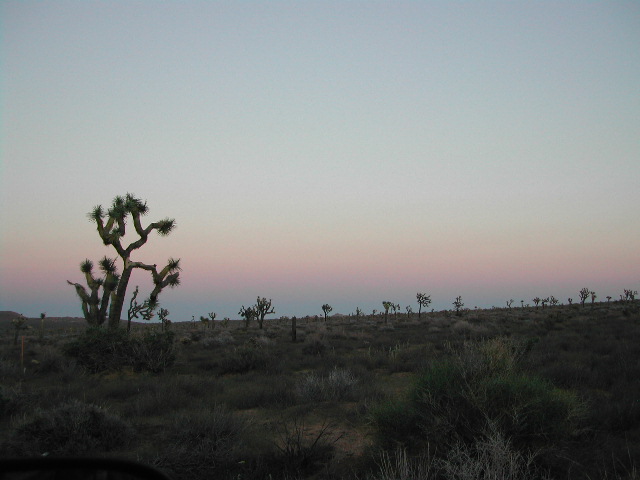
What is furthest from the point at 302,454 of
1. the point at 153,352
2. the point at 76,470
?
the point at 153,352

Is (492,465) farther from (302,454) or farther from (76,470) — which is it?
(76,470)

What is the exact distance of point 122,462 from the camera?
4.53ft

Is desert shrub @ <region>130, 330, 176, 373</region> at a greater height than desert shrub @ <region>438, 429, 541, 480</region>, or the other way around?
desert shrub @ <region>438, 429, 541, 480</region>

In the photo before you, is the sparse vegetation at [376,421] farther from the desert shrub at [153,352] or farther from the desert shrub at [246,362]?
the desert shrub at [153,352]

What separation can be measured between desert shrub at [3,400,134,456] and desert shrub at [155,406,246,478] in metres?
0.90

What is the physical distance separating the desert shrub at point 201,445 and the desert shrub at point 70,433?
90 centimetres

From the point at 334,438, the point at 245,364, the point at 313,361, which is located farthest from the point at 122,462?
the point at 313,361

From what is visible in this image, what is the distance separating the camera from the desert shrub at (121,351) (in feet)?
50.0

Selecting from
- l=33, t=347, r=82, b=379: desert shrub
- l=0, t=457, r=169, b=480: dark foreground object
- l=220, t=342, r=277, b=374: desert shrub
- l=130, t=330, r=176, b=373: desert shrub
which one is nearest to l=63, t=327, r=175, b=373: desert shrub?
l=130, t=330, r=176, b=373: desert shrub

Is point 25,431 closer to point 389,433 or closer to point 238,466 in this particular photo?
point 238,466

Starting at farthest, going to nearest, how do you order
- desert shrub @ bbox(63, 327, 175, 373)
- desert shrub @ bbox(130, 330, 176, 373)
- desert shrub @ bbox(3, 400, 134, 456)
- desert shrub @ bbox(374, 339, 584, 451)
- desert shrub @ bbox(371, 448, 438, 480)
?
1. desert shrub @ bbox(63, 327, 175, 373)
2. desert shrub @ bbox(130, 330, 176, 373)
3. desert shrub @ bbox(3, 400, 134, 456)
4. desert shrub @ bbox(374, 339, 584, 451)
5. desert shrub @ bbox(371, 448, 438, 480)

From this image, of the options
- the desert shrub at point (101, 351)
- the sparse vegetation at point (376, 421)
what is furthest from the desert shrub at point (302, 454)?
the desert shrub at point (101, 351)

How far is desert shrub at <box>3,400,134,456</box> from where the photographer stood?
259 inches

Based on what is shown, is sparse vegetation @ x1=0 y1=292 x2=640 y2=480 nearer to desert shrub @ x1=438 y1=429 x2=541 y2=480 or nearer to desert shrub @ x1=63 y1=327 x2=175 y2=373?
desert shrub @ x1=438 y1=429 x2=541 y2=480
